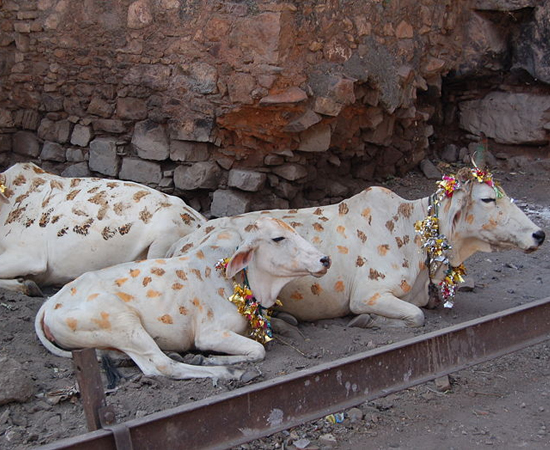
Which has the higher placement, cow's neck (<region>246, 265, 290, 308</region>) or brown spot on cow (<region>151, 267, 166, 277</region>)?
brown spot on cow (<region>151, 267, 166, 277</region>)

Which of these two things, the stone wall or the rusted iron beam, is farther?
the stone wall

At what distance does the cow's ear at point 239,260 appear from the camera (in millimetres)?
5125

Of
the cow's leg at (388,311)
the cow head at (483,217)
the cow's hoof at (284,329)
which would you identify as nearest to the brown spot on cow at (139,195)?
the cow's hoof at (284,329)

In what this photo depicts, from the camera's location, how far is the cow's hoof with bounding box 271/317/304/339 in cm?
547

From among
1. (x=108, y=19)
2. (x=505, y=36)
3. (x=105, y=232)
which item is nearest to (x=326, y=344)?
(x=105, y=232)

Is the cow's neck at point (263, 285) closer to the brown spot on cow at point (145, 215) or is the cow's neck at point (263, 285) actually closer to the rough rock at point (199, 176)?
the brown spot on cow at point (145, 215)

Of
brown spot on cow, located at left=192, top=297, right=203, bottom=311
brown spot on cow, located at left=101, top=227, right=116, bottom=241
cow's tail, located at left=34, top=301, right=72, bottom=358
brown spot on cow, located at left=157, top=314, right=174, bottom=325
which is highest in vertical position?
brown spot on cow, located at left=101, top=227, right=116, bottom=241

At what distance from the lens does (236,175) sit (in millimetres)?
7648

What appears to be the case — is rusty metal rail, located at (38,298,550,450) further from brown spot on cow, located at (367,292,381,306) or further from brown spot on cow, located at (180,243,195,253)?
brown spot on cow, located at (180,243,195,253)

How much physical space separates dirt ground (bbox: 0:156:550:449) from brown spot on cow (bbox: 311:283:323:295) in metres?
0.23

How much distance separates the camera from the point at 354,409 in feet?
14.6

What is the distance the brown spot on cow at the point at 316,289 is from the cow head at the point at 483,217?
96 centimetres

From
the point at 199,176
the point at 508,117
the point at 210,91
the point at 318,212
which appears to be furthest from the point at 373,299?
the point at 508,117

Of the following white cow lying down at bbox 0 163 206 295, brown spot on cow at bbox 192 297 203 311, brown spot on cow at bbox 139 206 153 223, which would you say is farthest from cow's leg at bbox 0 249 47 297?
brown spot on cow at bbox 192 297 203 311
